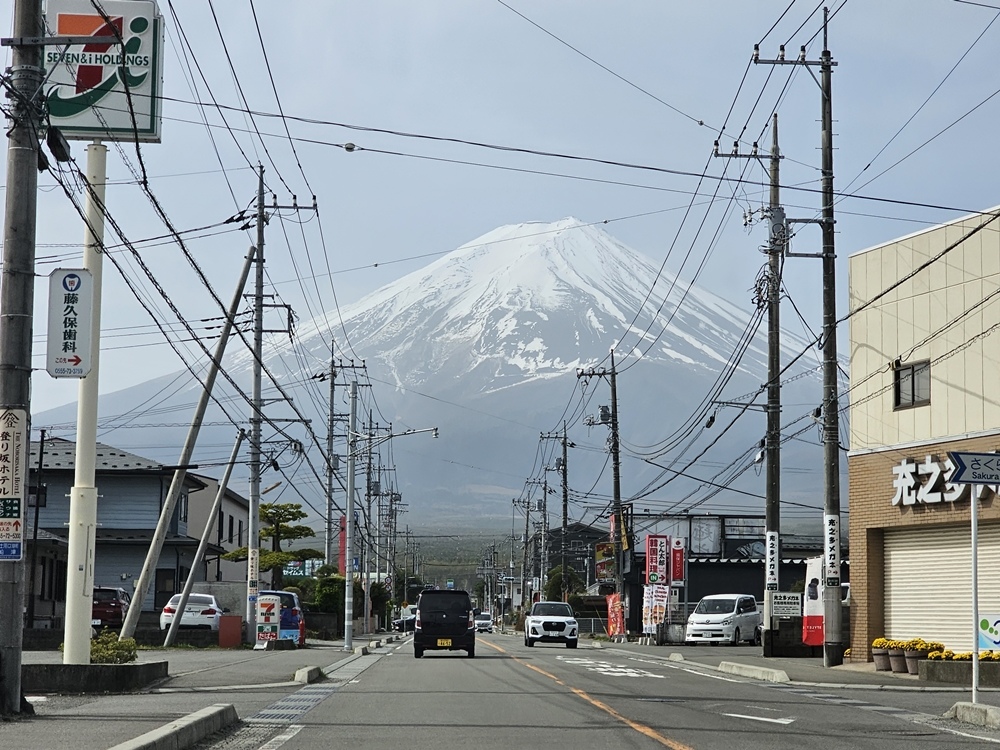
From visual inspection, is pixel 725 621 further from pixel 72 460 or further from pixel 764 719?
pixel 764 719

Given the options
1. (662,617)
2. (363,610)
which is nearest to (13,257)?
(662,617)

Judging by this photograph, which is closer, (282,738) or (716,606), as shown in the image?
(282,738)

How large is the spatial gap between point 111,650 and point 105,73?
9.02 m

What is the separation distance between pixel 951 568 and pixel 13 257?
1957 cm

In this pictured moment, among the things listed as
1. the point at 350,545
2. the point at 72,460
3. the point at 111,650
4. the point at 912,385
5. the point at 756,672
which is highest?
the point at 912,385

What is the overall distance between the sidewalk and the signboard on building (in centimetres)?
177

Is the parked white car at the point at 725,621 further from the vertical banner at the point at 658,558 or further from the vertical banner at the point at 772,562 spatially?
the vertical banner at the point at 772,562

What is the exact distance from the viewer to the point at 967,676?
833 inches

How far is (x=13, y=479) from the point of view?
12.9 m

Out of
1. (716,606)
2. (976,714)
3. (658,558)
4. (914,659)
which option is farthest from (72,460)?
(976,714)

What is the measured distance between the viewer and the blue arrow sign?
51.4 feet

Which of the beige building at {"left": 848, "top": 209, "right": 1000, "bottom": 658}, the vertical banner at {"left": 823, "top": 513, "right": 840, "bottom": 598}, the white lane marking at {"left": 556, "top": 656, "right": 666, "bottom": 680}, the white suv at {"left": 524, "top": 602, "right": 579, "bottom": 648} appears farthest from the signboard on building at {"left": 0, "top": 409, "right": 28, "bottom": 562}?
the white suv at {"left": 524, "top": 602, "right": 579, "bottom": 648}

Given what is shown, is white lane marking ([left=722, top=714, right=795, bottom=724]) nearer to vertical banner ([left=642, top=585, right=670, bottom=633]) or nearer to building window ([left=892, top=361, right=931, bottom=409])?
building window ([left=892, top=361, right=931, bottom=409])

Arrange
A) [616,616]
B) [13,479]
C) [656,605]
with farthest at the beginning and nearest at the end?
1. [616,616]
2. [656,605]
3. [13,479]
